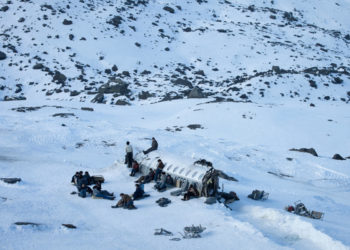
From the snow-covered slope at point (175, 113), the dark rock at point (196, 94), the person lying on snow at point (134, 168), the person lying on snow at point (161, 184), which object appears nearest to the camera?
the snow-covered slope at point (175, 113)

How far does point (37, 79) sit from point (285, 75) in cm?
3631

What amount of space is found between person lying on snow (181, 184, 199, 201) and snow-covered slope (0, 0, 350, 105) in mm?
28425

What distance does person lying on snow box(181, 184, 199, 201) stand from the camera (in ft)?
51.3

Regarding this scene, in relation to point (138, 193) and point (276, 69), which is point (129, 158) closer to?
point (138, 193)

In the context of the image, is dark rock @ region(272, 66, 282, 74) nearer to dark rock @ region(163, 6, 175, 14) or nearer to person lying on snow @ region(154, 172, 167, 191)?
dark rock @ region(163, 6, 175, 14)

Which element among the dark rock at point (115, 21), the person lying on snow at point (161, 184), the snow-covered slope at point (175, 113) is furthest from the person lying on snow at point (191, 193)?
the dark rock at point (115, 21)

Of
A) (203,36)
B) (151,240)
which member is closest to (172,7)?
(203,36)

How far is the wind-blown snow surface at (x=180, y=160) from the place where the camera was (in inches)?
456

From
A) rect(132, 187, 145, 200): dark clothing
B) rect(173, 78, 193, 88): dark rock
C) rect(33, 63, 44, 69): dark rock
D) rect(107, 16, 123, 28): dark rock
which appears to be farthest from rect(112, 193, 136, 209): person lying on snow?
rect(107, 16, 123, 28): dark rock

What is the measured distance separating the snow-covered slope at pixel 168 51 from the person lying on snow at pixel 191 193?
28.4 meters

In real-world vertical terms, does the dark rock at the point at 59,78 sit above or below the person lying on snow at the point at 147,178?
below

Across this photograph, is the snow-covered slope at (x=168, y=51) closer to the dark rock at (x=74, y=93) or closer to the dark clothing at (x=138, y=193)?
the dark rock at (x=74, y=93)

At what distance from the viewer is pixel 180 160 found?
18297 millimetres

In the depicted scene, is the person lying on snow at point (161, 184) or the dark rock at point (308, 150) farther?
the dark rock at point (308, 150)
